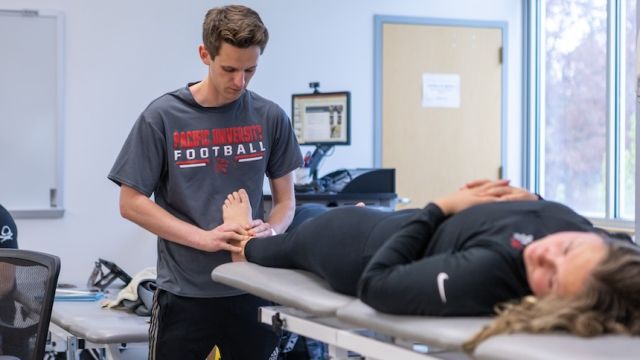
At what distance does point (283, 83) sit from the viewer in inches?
208

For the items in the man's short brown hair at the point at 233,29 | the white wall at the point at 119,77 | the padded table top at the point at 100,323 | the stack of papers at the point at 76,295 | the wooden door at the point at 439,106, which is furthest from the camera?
the wooden door at the point at 439,106

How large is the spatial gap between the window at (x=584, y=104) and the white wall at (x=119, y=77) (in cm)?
136

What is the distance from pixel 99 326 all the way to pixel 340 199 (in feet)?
5.63

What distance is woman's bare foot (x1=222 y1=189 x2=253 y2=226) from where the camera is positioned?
214cm

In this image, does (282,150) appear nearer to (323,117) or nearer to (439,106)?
(323,117)

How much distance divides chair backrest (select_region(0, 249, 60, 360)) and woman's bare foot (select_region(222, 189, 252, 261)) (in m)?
0.47

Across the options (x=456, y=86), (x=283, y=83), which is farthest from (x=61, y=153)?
(x=456, y=86)

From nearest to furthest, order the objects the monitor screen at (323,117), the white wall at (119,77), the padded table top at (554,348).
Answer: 1. the padded table top at (554,348)
2. the monitor screen at (323,117)
3. the white wall at (119,77)

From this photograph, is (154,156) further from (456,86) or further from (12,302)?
(456,86)

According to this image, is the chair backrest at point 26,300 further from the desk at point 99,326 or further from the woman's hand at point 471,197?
the woman's hand at point 471,197

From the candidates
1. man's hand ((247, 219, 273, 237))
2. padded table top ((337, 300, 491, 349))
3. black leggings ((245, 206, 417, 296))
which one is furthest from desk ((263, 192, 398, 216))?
padded table top ((337, 300, 491, 349))

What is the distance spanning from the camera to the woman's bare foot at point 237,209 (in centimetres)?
214


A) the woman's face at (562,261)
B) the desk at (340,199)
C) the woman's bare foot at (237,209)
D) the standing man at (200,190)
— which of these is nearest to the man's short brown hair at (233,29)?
the standing man at (200,190)

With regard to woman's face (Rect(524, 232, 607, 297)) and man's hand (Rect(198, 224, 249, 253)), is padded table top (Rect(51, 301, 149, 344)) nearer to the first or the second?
man's hand (Rect(198, 224, 249, 253))
